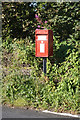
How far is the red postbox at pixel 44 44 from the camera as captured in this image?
6352 mm

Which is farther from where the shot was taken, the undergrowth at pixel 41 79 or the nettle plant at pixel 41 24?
the nettle plant at pixel 41 24

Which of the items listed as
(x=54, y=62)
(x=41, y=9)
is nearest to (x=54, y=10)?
(x=41, y=9)

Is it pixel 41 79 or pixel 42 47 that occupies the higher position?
pixel 42 47

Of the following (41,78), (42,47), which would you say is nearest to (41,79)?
(41,78)

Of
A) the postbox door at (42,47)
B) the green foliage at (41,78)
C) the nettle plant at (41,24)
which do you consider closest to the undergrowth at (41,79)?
the green foliage at (41,78)

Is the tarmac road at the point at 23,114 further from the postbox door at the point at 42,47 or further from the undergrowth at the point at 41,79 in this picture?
the postbox door at the point at 42,47

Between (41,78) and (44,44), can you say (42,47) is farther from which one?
(41,78)

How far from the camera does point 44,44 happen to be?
6.41 metres

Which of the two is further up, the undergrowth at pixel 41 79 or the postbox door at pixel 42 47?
the postbox door at pixel 42 47

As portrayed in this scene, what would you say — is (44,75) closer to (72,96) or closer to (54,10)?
(72,96)

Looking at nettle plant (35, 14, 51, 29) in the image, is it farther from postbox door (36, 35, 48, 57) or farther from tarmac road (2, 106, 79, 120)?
tarmac road (2, 106, 79, 120)

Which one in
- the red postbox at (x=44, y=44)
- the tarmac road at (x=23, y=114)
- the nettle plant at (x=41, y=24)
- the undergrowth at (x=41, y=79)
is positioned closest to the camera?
the tarmac road at (x=23, y=114)

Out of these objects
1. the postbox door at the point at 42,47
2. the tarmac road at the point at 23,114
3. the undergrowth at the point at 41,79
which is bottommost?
the tarmac road at the point at 23,114

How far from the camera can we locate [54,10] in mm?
9172
